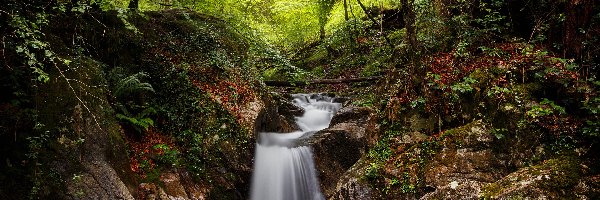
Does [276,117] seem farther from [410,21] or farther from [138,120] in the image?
[410,21]

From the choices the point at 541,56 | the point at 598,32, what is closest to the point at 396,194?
the point at 541,56

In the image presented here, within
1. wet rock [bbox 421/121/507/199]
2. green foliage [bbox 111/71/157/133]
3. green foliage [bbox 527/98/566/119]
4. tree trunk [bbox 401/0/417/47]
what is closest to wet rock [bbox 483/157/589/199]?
wet rock [bbox 421/121/507/199]

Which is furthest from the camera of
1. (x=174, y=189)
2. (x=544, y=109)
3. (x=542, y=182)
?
(x=174, y=189)

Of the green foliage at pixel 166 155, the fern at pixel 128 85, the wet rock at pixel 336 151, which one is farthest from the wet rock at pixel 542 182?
the fern at pixel 128 85

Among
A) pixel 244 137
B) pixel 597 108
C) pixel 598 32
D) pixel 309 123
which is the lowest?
pixel 309 123

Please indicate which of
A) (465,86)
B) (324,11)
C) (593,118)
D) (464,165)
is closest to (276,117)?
(465,86)

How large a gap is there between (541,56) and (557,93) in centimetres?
69

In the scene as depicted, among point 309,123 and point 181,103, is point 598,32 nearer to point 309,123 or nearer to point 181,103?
point 181,103

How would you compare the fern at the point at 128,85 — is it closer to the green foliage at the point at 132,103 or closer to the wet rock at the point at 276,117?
the green foliage at the point at 132,103

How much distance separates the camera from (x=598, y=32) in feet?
16.3

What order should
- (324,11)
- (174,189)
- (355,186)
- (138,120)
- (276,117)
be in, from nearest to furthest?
(355,186) < (174,189) < (138,120) < (276,117) < (324,11)

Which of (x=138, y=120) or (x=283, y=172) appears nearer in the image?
(x=138, y=120)

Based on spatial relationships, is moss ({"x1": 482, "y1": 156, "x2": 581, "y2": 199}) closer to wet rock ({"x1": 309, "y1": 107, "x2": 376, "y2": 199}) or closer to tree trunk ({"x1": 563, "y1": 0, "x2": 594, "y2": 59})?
tree trunk ({"x1": 563, "y1": 0, "x2": 594, "y2": 59})

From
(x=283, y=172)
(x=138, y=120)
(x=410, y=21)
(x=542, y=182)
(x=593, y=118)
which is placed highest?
(x=410, y=21)
